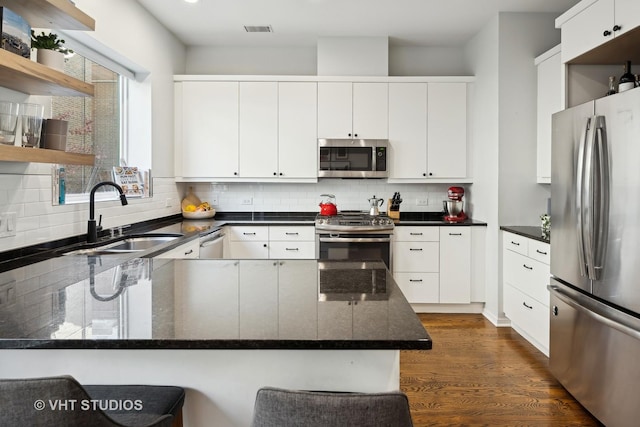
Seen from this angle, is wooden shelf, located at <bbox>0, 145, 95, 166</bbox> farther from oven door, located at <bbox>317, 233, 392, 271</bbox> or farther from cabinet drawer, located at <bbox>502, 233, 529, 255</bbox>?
cabinet drawer, located at <bbox>502, 233, 529, 255</bbox>

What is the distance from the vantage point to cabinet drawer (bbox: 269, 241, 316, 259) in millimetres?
4500

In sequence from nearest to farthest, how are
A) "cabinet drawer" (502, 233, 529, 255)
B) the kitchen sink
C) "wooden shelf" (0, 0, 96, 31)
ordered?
"wooden shelf" (0, 0, 96, 31) < the kitchen sink < "cabinet drawer" (502, 233, 529, 255)

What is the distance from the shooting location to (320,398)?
0.88m

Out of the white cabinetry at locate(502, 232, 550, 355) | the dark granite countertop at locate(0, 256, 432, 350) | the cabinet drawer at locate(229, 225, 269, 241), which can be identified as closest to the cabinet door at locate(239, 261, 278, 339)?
the dark granite countertop at locate(0, 256, 432, 350)

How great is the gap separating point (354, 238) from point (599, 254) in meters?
2.36

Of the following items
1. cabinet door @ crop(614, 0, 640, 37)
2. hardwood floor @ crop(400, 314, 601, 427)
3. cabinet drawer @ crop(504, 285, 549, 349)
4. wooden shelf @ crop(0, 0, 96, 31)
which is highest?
cabinet door @ crop(614, 0, 640, 37)

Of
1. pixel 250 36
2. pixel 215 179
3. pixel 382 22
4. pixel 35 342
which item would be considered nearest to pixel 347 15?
pixel 382 22

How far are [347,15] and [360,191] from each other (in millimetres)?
1806

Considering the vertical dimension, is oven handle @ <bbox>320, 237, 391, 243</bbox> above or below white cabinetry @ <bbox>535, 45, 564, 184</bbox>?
below

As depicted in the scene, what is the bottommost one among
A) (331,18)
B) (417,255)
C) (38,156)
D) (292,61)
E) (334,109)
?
(417,255)

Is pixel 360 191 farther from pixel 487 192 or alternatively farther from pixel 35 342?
pixel 35 342

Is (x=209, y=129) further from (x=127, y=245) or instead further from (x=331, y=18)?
(x=127, y=245)

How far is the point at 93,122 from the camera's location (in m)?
3.48

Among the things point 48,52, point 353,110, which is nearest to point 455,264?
point 353,110
